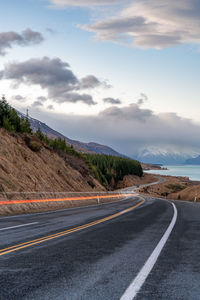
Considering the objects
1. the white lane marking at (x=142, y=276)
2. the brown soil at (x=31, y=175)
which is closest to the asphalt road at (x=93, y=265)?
the white lane marking at (x=142, y=276)

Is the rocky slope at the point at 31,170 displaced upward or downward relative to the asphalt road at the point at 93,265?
upward

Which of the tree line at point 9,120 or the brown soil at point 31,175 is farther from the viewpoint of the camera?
the tree line at point 9,120

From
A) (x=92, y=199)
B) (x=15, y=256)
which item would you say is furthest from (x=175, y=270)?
(x=92, y=199)

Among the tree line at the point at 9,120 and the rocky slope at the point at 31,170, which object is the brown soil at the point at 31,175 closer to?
the rocky slope at the point at 31,170

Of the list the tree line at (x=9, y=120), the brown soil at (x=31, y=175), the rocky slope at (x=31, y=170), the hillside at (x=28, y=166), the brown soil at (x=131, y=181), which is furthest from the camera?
the brown soil at (x=131, y=181)

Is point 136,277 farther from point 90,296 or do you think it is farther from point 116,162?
point 116,162

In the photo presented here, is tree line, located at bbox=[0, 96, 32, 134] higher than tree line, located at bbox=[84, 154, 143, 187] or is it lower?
higher

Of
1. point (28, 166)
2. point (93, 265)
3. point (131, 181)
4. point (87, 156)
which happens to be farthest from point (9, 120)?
point (131, 181)

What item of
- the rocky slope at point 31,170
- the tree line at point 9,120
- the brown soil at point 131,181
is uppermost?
the tree line at point 9,120

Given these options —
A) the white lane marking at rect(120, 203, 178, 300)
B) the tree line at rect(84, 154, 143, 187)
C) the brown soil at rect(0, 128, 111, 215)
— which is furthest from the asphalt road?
the tree line at rect(84, 154, 143, 187)

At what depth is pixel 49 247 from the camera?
8852 millimetres

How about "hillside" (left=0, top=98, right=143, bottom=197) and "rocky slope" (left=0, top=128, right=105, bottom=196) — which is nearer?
"rocky slope" (left=0, top=128, right=105, bottom=196)

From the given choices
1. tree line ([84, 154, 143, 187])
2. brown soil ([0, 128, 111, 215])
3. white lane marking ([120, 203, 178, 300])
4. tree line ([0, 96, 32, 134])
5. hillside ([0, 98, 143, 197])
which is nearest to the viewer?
white lane marking ([120, 203, 178, 300])

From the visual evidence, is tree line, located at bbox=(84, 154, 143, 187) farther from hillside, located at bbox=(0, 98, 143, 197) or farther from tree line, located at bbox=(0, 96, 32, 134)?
tree line, located at bbox=(0, 96, 32, 134)
